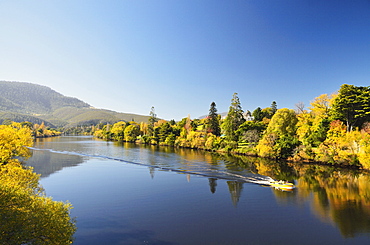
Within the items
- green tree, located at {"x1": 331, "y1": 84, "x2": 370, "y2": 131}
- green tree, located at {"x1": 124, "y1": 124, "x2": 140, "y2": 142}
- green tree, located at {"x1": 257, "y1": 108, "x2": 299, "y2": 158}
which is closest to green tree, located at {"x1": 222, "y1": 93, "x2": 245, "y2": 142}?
green tree, located at {"x1": 257, "y1": 108, "x2": 299, "y2": 158}

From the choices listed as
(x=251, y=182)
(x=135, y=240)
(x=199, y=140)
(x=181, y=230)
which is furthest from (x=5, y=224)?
(x=199, y=140)

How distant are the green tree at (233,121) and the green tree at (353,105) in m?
25.1

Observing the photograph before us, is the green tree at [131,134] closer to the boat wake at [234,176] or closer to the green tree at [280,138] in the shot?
the boat wake at [234,176]

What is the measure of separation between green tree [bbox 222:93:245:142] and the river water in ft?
89.2

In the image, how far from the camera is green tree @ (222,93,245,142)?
196ft

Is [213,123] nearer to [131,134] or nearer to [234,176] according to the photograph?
[234,176]

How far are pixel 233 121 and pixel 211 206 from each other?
4535 cm

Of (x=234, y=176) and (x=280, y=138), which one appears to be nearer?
(x=234, y=176)

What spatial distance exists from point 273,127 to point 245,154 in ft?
32.1

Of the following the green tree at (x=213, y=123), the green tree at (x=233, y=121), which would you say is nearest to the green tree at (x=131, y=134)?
the green tree at (x=213, y=123)

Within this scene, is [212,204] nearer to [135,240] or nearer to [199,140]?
[135,240]

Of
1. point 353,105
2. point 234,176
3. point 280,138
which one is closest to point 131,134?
point 280,138

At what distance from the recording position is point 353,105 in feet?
125

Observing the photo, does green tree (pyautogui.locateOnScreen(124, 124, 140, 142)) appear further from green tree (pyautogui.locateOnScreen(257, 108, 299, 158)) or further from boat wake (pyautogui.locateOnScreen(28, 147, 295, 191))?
green tree (pyautogui.locateOnScreen(257, 108, 299, 158))
